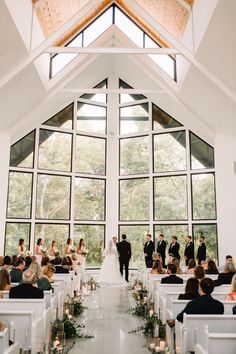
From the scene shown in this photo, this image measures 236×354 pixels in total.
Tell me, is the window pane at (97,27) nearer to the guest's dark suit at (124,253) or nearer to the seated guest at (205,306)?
the guest's dark suit at (124,253)

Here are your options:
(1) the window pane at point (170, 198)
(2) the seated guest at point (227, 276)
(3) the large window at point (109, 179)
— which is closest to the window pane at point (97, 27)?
(3) the large window at point (109, 179)

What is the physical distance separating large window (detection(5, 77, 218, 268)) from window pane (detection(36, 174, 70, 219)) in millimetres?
34

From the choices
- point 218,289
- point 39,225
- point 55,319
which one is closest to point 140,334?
point 55,319

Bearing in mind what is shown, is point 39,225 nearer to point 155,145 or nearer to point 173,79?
point 155,145

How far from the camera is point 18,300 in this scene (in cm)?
352

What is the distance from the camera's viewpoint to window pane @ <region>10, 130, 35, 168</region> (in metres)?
11.3

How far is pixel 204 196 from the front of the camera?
11.4 metres

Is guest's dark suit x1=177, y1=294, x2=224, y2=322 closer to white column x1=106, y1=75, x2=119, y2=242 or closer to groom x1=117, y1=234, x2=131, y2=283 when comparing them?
groom x1=117, y1=234, x2=131, y2=283

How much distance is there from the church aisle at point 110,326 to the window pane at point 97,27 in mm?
7667

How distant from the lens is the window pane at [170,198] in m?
11.8

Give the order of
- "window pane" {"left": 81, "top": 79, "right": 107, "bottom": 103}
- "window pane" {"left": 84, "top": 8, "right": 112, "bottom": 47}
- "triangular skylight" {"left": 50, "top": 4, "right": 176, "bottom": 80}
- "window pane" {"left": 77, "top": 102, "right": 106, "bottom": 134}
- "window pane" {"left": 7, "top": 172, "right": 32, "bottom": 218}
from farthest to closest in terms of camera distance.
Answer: "window pane" {"left": 81, "top": 79, "right": 107, "bottom": 103}, "window pane" {"left": 77, "top": 102, "right": 106, "bottom": 134}, "window pane" {"left": 7, "top": 172, "right": 32, "bottom": 218}, "window pane" {"left": 84, "top": 8, "right": 112, "bottom": 47}, "triangular skylight" {"left": 50, "top": 4, "right": 176, "bottom": 80}

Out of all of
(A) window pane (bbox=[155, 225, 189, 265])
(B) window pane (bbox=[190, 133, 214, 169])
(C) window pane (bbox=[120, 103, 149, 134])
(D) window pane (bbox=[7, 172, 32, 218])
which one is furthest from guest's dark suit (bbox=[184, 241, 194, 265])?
(D) window pane (bbox=[7, 172, 32, 218])

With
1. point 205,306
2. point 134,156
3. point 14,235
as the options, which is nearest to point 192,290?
point 205,306

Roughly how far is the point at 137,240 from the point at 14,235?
4.21m
